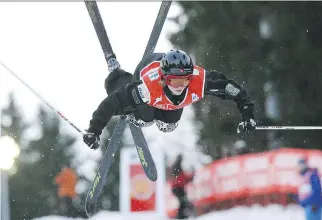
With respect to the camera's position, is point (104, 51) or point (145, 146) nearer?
point (104, 51)

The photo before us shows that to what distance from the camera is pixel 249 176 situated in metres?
12.6

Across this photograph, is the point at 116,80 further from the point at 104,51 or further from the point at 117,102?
the point at 117,102

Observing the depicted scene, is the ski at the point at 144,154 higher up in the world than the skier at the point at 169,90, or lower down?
lower down

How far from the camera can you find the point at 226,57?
14945mm

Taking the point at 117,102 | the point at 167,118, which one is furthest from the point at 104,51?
the point at 117,102

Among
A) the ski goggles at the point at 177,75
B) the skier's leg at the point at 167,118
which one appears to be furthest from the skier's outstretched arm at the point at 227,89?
the skier's leg at the point at 167,118

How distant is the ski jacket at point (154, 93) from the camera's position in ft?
17.7

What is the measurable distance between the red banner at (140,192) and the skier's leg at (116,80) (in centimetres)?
506

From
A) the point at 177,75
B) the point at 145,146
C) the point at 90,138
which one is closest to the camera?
the point at 177,75

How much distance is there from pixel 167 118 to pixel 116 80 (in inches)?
28.1

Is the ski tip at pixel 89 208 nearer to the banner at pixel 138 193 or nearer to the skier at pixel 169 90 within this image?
the skier at pixel 169 90

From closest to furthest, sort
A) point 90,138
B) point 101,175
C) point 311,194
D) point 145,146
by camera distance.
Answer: point 90,138 < point 101,175 < point 145,146 < point 311,194

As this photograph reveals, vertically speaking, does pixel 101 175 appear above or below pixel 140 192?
above

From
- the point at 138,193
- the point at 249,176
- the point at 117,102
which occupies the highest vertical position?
the point at 117,102
